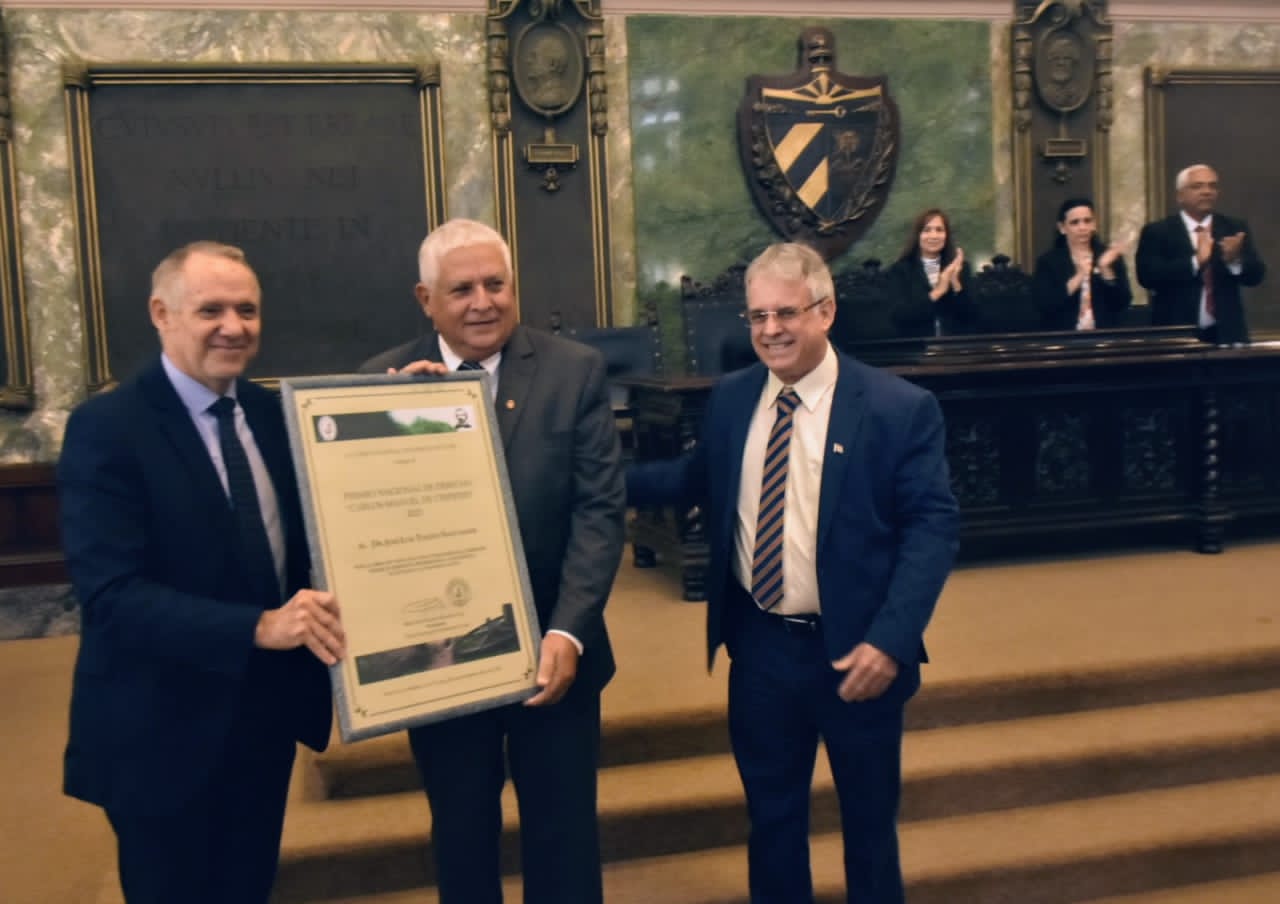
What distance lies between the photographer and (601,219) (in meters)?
7.22

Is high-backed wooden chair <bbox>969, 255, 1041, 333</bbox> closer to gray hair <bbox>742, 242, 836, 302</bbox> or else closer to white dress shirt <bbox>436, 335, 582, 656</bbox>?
gray hair <bbox>742, 242, 836, 302</bbox>

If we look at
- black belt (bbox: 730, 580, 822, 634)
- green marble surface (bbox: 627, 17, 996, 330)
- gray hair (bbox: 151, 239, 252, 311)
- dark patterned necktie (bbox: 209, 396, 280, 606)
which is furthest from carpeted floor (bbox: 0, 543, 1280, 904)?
green marble surface (bbox: 627, 17, 996, 330)

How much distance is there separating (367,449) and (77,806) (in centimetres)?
234

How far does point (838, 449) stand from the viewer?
2473 mm

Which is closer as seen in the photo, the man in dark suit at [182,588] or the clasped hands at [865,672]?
the man in dark suit at [182,588]

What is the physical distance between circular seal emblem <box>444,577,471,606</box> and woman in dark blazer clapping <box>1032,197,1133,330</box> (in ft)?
15.8

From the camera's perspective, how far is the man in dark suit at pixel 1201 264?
6.13 metres

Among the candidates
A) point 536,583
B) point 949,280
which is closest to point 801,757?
point 536,583

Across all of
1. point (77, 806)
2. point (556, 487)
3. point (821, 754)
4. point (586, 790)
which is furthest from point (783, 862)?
point (77, 806)

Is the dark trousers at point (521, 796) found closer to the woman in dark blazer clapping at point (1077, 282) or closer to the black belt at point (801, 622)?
the black belt at point (801, 622)

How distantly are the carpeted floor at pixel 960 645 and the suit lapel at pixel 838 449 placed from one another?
4.79 ft

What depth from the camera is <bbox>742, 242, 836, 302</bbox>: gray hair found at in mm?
2416

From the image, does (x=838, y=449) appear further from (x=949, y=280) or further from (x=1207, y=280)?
(x=1207, y=280)

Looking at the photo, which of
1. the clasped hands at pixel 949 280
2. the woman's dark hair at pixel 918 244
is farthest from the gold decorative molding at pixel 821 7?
the clasped hands at pixel 949 280
